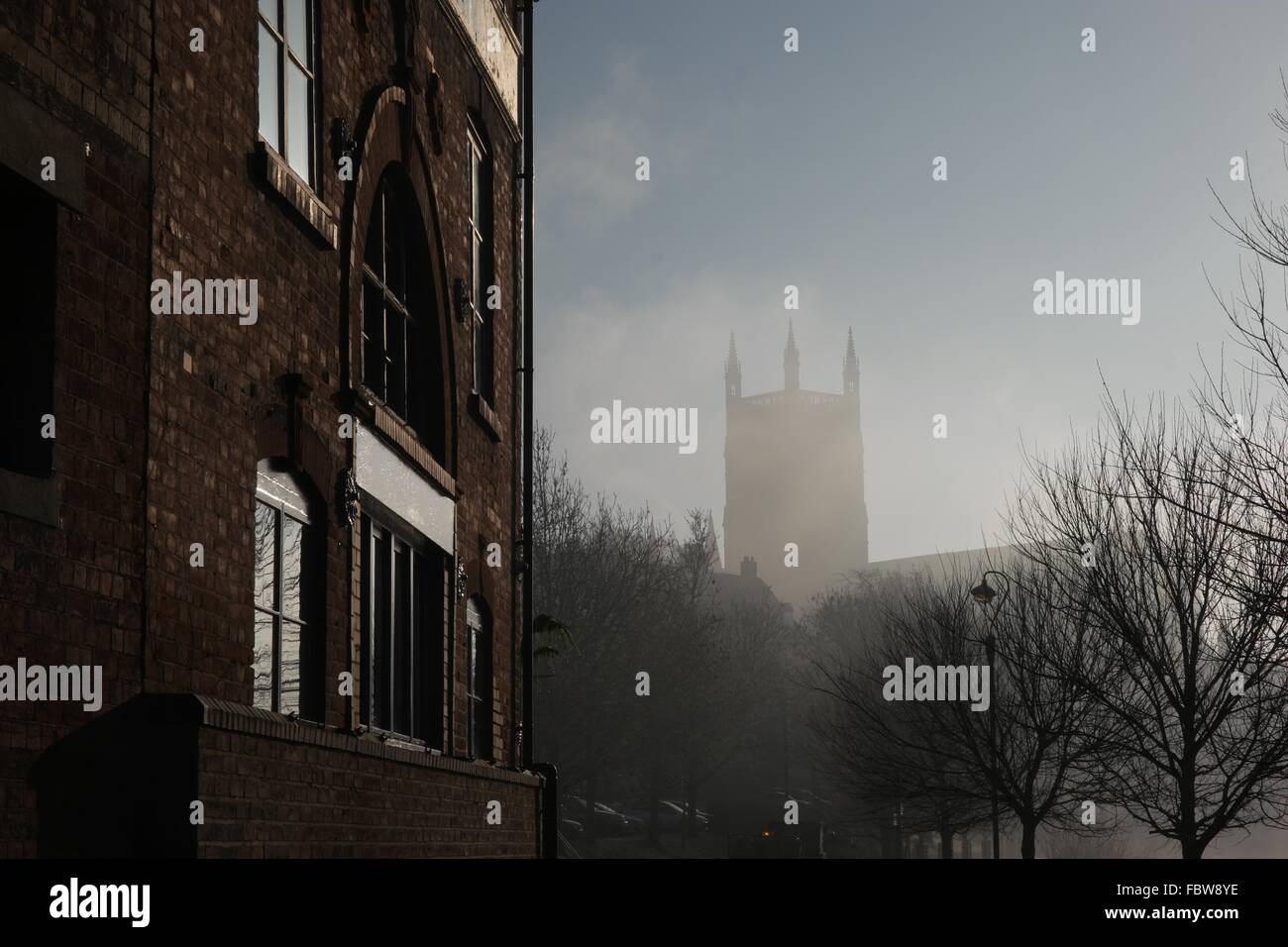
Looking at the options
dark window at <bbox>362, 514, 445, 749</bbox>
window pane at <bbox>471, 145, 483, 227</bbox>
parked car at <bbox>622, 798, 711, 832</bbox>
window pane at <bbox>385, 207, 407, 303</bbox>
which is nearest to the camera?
dark window at <bbox>362, 514, 445, 749</bbox>

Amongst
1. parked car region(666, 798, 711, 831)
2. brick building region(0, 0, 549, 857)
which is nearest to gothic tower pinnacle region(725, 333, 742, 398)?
parked car region(666, 798, 711, 831)

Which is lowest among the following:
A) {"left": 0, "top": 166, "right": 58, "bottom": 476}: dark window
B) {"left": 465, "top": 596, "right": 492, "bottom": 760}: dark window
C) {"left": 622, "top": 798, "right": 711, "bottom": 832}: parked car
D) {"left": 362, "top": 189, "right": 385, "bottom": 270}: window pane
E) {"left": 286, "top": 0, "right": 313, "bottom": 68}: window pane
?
{"left": 622, "top": 798, "right": 711, "bottom": 832}: parked car

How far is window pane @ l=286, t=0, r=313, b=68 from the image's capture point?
1048cm

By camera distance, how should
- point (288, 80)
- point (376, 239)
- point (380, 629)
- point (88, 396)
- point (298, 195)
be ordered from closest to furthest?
point (88, 396) → point (298, 195) → point (288, 80) → point (380, 629) → point (376, 239)

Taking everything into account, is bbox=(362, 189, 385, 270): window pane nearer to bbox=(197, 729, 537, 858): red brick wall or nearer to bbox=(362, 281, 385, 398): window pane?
bbox=(362, 281, 385, 398): window pane

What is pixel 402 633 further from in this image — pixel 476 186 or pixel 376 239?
pixel 476 186

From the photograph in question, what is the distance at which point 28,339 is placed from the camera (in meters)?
6.71

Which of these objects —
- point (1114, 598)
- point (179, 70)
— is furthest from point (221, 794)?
point (1114, 598)

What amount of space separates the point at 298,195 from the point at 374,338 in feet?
9.43

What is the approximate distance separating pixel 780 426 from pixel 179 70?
177 metres

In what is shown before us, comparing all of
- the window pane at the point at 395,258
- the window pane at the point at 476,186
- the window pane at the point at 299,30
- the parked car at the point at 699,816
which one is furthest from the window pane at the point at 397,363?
the parked car at the point at 699,816

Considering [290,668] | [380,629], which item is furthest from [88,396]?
[380,629]

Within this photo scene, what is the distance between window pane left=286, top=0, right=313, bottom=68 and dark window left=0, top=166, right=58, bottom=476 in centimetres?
405
